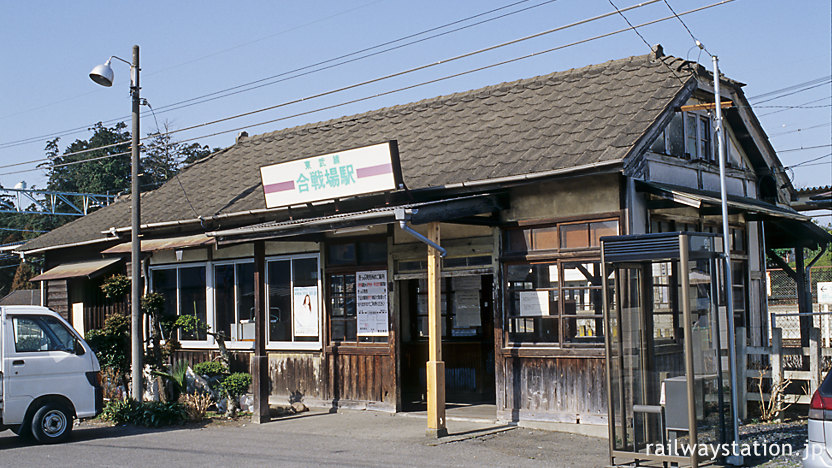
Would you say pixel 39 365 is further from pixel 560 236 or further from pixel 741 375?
pixel 741 375

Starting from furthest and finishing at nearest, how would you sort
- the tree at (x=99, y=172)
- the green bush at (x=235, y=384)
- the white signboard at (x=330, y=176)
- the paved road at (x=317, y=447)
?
the tree at (x=99, y=172), the green bush at (x=235, y=384), the white signboard at (x=330, y=176), the paved road at (x=317, y=447)

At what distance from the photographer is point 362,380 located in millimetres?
13844

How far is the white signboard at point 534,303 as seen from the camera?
11.5 m

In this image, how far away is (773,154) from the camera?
14961mm

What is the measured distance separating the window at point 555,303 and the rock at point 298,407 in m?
4.37

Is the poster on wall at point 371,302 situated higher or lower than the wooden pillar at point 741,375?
higher

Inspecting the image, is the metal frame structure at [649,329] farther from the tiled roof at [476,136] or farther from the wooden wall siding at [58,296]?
the wooden wall siding at [58,296]

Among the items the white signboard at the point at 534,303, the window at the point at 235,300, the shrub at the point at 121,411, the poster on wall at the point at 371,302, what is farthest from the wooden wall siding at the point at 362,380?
the shrub at the point at 121,411

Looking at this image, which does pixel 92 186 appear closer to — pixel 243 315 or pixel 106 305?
pixel 106 305

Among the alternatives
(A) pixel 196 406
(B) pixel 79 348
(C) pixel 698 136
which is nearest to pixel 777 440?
(C) pixel 698 136

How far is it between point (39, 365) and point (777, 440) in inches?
389

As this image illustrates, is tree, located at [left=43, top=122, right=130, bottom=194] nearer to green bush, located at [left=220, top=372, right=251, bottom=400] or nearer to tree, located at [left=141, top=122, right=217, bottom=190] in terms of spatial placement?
tree, located at [left=141, top=122, right=217, bottom=190]

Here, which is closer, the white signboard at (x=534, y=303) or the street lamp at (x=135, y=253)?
the white signboard at (x=534, y=303)

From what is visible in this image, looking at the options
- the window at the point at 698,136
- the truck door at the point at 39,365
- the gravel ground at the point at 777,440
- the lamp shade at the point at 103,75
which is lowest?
the gravel ground at the point at 777,440
